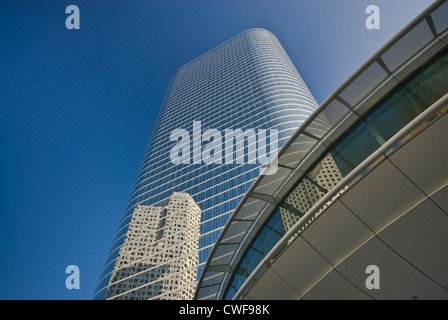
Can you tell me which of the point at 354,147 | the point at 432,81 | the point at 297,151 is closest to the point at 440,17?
the point at 432,81

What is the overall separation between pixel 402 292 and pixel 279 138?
2777 inches

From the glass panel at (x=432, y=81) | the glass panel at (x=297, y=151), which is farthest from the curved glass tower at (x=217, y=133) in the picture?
the glass panel at (x=432, y=81)

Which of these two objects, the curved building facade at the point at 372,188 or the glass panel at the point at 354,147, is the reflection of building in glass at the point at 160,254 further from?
the glass panel at the point at 354,147

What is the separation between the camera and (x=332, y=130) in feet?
26.1

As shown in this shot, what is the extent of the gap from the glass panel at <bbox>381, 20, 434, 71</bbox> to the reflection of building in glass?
220 ft

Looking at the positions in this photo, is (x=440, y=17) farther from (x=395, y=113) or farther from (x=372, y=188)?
(x=372, y=188)

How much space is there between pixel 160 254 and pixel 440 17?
252 ft

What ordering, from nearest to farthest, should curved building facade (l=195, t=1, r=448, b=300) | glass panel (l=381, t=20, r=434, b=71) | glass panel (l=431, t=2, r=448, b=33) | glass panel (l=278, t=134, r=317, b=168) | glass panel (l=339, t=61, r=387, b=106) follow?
curved building facade (l=195, t=1, r=448, b=300), glass panel (l=431, t=2, r=448, b=33), glass panel (l=381, t=20, r=434, b=71), glass panel (l=339, t=61, r=387, b=106), glass panel (l=278, t=134, r=317, b=168)

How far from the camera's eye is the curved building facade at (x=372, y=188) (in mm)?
5453
